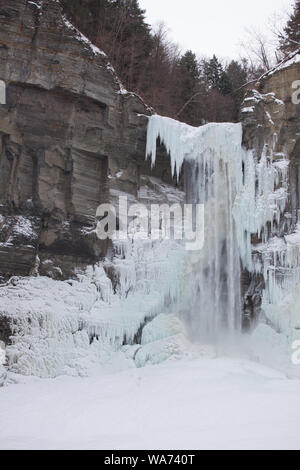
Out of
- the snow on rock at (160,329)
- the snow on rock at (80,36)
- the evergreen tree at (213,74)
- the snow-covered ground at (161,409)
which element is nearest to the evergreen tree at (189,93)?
the evergreen tree at (213,74)

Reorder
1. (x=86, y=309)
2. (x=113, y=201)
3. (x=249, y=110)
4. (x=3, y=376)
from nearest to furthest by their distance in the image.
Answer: (x=3, y=376)
(x=86, y=309)
(x=113, y=201)
(x=249, y=110)

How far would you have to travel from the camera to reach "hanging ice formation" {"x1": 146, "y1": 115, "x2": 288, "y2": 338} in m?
12.8

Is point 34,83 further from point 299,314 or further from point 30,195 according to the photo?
point 299,314

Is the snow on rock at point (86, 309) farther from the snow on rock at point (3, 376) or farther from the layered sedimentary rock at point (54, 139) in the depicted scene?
the layered sedimentary rock at point (54, 139)

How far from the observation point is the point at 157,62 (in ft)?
64.3

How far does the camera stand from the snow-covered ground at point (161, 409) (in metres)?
6.48

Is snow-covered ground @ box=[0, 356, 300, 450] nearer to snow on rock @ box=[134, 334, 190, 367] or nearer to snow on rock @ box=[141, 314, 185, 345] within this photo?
snow on rock @ box=[134, 334, 190, 367]

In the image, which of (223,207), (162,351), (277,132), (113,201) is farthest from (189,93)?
(162,351)

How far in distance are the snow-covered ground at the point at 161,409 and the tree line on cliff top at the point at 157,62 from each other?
10405mm

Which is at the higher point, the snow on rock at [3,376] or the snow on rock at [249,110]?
the snow on rock at [249,110]

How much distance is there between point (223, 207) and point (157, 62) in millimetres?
9191

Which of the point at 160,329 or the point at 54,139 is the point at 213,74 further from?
the point at 160,329

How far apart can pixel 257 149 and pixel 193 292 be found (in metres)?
4.25

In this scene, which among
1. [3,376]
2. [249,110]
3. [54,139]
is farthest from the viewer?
[249,110]
